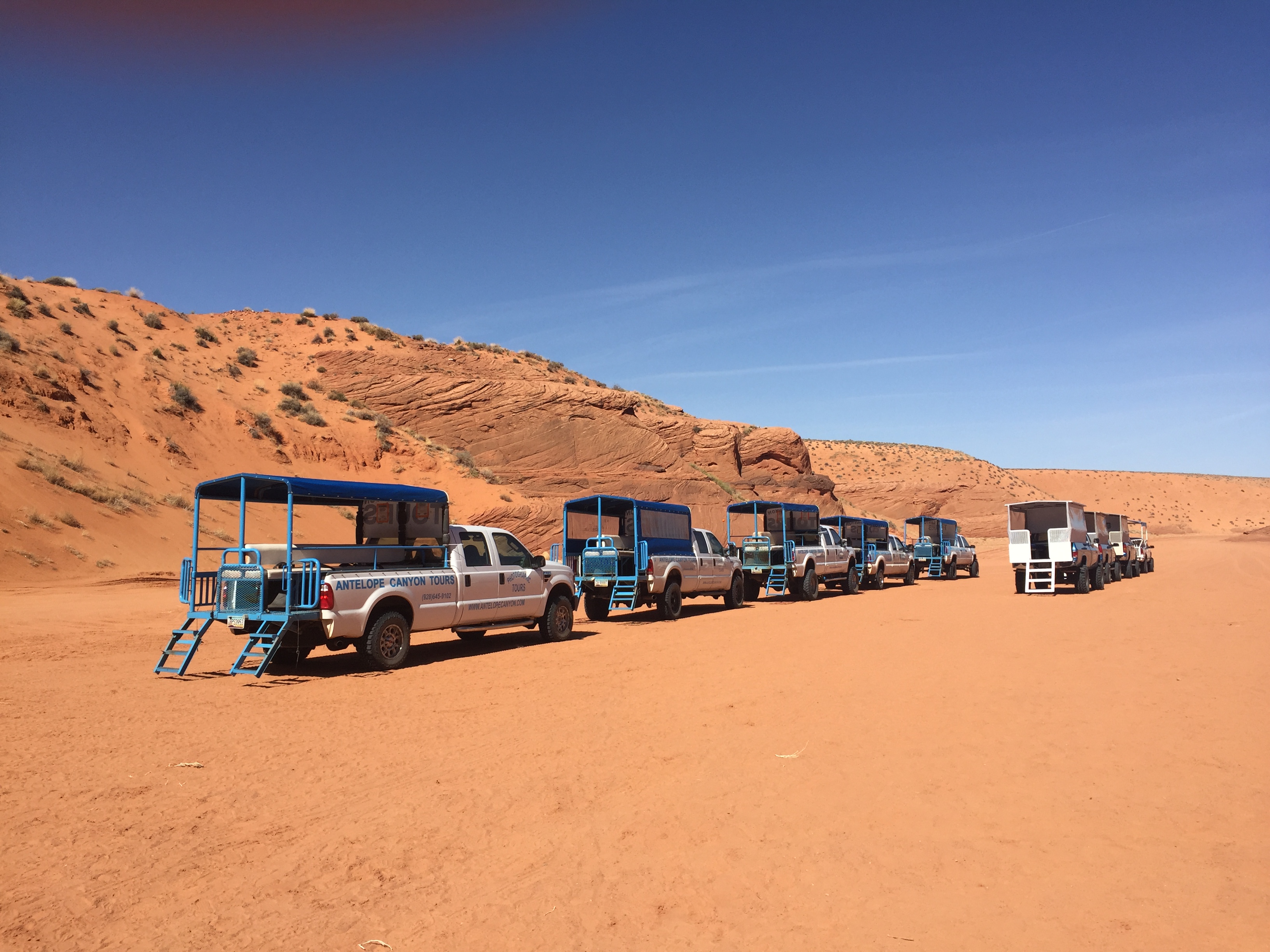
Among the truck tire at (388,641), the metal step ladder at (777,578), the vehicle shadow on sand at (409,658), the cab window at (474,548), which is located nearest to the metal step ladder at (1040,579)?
the metal step ladder at (777,578)

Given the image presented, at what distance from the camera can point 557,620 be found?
15789 mm

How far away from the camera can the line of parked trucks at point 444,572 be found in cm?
1173

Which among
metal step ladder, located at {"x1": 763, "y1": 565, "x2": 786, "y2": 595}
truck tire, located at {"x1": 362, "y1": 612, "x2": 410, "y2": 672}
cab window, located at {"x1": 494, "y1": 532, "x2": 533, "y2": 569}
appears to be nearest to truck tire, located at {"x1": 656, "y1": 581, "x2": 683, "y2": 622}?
metal step ladder, located at {"x1": 763, "y1": 565, "x2": 786, "y2": 595}

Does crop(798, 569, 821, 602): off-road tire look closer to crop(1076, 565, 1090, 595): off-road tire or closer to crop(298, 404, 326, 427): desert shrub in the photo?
crop(1076, 565, 1090, 595): off-road tire

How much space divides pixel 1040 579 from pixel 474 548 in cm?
1903

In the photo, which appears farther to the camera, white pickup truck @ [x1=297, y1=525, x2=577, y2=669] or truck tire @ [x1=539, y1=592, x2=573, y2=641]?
truck tire @ [x1=539, y1=592, x2=573, y2=641]

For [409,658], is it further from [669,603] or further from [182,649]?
[669,603]

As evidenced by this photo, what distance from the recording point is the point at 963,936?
4.24 m

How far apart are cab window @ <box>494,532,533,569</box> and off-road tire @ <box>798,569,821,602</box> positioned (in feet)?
39.0

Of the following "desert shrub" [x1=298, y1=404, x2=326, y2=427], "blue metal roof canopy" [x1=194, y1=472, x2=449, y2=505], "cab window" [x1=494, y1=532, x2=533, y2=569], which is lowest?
"cab window" [x1=494, y1=532, x2=533, y2=569]

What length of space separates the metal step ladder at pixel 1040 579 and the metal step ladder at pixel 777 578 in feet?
25.1

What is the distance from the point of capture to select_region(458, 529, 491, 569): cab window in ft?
46.5

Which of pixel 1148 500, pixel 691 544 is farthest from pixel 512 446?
pixel 1148 500

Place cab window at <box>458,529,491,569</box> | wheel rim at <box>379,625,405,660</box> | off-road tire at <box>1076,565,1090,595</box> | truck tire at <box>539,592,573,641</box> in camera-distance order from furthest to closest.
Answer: off-road tire at <box>1076,565,1090,595</box>
truck tire at <box>539,592,573,641</box>
cab window at <box>458,529,491,569</box>
wheel rim at <box>379,625,405,660</box>
